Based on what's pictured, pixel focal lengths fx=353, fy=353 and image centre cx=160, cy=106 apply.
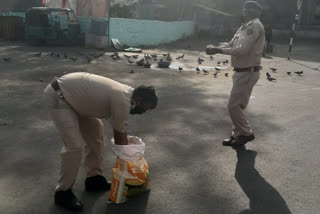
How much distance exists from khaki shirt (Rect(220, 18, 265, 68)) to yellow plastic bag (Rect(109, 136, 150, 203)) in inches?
84.5

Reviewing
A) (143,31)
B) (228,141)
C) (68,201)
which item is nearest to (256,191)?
(228,141)

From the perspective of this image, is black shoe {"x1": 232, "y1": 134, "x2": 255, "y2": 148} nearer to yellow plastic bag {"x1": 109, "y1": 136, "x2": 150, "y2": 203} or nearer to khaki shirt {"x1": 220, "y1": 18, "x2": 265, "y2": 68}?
khaki shirt {"x1": 220, "y1": 18, "x2": 265, "y2": 68}

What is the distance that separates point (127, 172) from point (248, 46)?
2.57 meters

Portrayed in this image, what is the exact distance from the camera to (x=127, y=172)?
3.57 m

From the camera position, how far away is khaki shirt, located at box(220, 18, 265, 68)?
493cm

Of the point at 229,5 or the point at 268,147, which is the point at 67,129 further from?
the point at 229,5

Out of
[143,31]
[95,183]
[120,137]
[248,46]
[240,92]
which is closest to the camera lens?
[120,137]

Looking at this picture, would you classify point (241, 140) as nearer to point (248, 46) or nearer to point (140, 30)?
point (248, 46)

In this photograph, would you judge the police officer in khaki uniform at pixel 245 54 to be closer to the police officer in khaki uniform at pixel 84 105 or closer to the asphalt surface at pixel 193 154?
the asphalt surface at pixel 193 154

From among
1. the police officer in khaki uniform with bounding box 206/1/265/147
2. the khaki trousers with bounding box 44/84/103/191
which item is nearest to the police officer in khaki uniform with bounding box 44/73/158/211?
the khaki trousers with bounding box 44/84/103/191

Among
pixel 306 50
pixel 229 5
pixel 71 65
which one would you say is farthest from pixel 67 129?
pixel 229 5

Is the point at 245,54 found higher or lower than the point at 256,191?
higher

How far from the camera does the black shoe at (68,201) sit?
11.5 ft

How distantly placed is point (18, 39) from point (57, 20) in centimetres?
313
